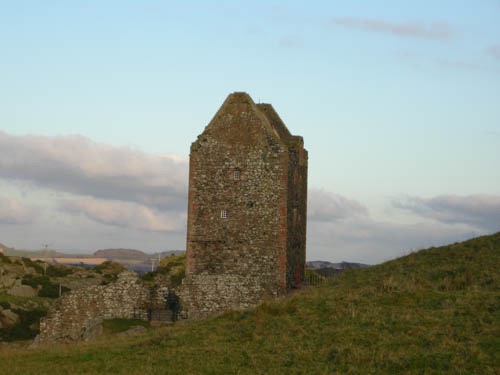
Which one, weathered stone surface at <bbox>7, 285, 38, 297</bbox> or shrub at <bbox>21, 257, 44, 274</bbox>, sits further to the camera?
shrub at <bbox>21, 257, 44, 274</bbox>

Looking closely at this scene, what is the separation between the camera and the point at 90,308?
34531mm

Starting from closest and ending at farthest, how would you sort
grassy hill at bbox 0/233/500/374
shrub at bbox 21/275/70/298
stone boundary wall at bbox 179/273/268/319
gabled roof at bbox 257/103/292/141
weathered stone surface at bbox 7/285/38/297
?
grassy hill at bbox 0/233/500/374 → stone boundary wall at bbox 179/273/268/319 → gabled roof at bbox 257/103/292/141 → weathered stone surface at bbox 7/285/38/297 → shrub at bbox 21/275/70/298

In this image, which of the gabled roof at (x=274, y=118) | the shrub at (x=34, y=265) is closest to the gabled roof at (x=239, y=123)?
the gabled roof at (x=274, y=118)

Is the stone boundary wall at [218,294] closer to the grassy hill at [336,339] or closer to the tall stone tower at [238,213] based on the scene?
the tall stone tower at [238,213]

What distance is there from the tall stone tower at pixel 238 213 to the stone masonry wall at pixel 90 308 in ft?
8.18

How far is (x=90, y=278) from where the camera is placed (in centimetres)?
6075

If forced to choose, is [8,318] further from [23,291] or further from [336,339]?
[336,339]

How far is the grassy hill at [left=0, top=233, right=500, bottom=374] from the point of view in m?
20.5

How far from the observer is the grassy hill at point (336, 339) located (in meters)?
20.5

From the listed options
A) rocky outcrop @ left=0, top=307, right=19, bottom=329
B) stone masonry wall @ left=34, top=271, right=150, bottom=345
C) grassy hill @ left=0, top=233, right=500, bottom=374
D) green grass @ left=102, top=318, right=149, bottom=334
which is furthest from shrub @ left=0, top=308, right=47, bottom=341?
grassy hill @ left=0, top=233, right=500, bottom=374

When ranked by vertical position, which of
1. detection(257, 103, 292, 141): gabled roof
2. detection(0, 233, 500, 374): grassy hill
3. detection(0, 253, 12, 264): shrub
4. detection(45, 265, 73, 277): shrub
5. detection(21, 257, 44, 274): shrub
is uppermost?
detection(257, 103, 292, 141): gabled roof

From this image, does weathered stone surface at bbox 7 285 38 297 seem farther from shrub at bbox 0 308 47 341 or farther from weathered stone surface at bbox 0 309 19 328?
weathered stone surface at bbox 0 309 19 328

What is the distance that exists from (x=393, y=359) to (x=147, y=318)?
1724 cm

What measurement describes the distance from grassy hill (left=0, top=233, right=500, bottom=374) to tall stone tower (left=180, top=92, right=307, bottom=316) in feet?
16.8
